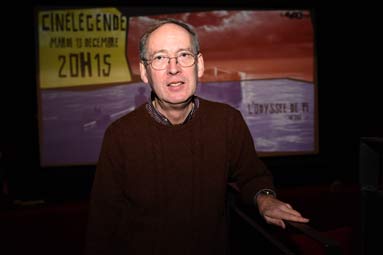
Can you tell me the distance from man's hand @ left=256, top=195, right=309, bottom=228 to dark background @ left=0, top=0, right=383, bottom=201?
272cm

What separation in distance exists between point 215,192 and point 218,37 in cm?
268

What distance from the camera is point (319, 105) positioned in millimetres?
4152

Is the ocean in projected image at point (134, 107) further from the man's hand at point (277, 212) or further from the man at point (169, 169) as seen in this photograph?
the man's hand at point (277, 212)

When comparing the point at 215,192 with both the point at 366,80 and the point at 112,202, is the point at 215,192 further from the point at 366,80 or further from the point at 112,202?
the point at 366,80

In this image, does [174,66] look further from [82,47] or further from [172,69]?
[82,47]

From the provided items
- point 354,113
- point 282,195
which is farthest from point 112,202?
point 354,113

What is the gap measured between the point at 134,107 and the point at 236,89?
0.92 m

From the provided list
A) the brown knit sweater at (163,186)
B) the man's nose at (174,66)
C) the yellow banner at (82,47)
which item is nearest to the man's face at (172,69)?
the man's nose at (174,66)

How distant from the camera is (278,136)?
4.02m

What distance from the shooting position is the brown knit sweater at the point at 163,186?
134 cm

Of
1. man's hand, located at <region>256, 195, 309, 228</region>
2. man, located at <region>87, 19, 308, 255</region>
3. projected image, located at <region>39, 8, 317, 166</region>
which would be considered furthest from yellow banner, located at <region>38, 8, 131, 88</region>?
man's hand, located at <region>256, 195, 309, 228</region>

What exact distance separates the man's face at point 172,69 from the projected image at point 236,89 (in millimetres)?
2440

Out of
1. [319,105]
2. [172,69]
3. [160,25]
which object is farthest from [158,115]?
[319,105]

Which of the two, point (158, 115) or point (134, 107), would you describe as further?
point (134, 107)
